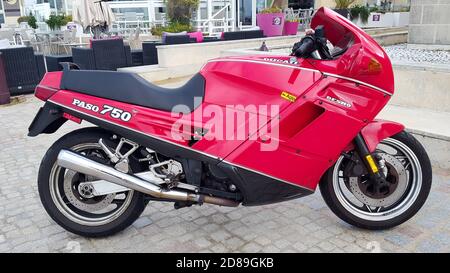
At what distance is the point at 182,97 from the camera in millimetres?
2586

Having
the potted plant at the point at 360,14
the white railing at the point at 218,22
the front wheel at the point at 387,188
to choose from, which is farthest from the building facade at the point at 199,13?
the front wheel at the point at 387,188

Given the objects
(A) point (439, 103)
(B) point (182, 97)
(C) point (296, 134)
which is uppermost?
(B) point (182, 97)

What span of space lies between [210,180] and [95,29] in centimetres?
1032

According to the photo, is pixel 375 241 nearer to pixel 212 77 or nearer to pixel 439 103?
pixel 212 77

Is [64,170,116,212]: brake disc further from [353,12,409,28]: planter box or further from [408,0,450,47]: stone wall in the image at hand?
[353,12,409,28]: planter box

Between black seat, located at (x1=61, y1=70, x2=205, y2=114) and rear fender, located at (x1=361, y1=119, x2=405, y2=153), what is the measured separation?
3.69 ft

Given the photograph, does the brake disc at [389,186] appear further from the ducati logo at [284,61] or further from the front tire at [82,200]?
the front tire at [82,200]

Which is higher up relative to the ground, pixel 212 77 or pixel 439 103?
pixel 212 77

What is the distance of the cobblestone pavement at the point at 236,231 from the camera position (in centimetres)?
280

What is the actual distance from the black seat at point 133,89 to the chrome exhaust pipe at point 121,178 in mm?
442

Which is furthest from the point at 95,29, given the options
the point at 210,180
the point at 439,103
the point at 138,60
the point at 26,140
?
the point at 210,180

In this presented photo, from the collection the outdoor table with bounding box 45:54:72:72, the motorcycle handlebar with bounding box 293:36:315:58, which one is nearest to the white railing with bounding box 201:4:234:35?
the outdoor table with bounding box 45:54:72:72

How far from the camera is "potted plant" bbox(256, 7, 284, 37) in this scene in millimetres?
12070

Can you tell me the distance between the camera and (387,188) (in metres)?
2.89
